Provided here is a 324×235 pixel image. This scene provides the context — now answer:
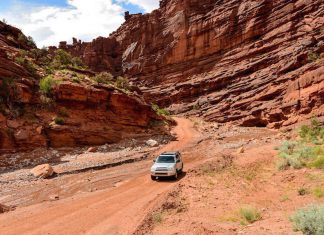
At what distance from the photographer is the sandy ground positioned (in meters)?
10.3

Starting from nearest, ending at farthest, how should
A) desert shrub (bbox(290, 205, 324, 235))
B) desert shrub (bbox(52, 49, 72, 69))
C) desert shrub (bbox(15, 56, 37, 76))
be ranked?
desert shrub (bbox(290, 205, 324, 235)) → desert shrub (bbox(15, 56, 37, 76)) → desert shrub (bbox(52, 49, 72, 69))

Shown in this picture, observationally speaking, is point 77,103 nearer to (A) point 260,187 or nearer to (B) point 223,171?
(B) point 223,171

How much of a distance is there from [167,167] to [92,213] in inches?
259

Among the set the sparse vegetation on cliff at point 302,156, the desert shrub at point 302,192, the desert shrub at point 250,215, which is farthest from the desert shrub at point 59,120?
the desert shrub at point 250,215

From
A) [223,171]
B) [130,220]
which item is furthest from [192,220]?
[223,171]

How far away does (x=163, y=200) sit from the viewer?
13.0 m

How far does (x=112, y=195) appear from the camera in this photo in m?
15.9

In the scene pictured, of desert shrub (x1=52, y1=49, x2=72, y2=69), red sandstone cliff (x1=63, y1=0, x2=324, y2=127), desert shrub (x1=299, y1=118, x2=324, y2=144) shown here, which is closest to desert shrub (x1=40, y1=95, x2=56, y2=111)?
desert shrub (x1=52, y1=49, x2=72, y2=69)

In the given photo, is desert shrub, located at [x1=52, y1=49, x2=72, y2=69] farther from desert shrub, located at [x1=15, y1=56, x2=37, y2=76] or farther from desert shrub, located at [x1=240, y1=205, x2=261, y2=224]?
desert shrub, located at [x1=240, y1=205, x2=261, y2=224]

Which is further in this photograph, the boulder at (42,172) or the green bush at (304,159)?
the boulder at (42,172)

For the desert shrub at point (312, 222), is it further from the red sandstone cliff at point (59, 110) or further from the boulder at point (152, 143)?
the boulder at point (152, 143)

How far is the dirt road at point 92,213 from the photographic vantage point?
1116 centimetres

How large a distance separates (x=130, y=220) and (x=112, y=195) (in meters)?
4.63

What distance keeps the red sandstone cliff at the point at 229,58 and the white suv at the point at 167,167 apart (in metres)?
21.1
